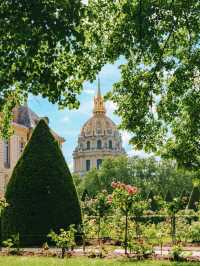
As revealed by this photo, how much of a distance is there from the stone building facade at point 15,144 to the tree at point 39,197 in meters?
22.9

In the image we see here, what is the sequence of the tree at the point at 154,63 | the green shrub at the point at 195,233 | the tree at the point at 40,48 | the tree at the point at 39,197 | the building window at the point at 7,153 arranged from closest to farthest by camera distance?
the tree at the point at 40,48 → the tree at the point at 154,63 → the tree at the point at 39,197 → the green shrub at the point at 195,233 → the building window at the point at 7,153

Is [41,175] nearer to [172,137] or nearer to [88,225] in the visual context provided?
[88,225]

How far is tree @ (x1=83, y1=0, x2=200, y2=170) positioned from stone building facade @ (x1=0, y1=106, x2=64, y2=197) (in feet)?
80.6

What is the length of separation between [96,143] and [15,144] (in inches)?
3997

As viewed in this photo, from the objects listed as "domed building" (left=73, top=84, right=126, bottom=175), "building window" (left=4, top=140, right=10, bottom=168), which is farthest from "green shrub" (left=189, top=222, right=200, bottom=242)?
"domed building" (left=73, top=84, right=126, bottom=175)

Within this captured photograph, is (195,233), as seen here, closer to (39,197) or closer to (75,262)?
(39,197)

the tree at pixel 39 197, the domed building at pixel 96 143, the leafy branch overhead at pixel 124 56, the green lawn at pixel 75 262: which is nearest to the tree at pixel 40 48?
the leafy branch overhead at pixel 124 56

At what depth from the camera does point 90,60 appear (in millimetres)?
11812

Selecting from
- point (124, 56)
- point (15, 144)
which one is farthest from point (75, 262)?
point (15, 144)

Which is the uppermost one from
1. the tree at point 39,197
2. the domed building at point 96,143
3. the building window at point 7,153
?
the domed building at point 96,143

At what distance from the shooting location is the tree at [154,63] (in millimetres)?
12141

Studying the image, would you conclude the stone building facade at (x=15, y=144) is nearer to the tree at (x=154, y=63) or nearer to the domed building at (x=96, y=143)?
the tree at (x=154, y=63)

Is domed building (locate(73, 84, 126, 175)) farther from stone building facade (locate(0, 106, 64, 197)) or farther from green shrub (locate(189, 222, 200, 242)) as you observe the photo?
green shrub (locate(189, 222, 200, 242))

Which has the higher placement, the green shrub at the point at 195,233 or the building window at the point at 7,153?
the building window at the point at 7,153
